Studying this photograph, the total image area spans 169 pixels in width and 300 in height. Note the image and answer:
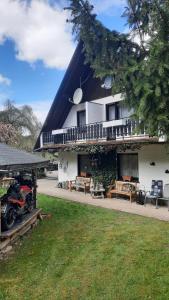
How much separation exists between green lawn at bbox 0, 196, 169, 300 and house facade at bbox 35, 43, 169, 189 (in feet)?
14.9

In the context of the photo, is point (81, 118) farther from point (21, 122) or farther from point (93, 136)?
point (21, 122)

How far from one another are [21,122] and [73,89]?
14655mm

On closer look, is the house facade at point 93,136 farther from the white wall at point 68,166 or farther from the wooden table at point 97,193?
the wooden table at point 97,193

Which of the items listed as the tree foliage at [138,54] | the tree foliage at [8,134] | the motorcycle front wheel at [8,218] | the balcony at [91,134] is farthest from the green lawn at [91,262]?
the tree foliage at [8,134]

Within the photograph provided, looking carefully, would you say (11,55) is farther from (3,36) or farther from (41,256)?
(41,256)

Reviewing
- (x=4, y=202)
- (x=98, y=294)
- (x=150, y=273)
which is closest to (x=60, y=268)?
(x=98, y=294)

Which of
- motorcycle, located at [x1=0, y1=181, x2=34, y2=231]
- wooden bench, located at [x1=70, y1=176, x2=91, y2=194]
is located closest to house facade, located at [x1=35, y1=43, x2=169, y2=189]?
wooden bench, located at [x1=70, y1=176, x2=91, y2=194]

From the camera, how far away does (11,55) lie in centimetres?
2553

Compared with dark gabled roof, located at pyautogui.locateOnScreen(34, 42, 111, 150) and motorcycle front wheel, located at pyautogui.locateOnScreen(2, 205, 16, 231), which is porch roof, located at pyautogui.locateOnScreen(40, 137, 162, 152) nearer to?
dark gabled roof, located at pyautogui.locateOnScreen(34, 42, 111, 150)

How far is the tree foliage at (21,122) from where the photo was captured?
31500mm

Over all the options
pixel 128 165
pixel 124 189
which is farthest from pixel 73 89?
pixel 124 189

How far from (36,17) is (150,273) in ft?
40.2

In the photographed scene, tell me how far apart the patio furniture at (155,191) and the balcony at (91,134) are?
2165 mm

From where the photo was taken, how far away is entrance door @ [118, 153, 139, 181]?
15734 mm
